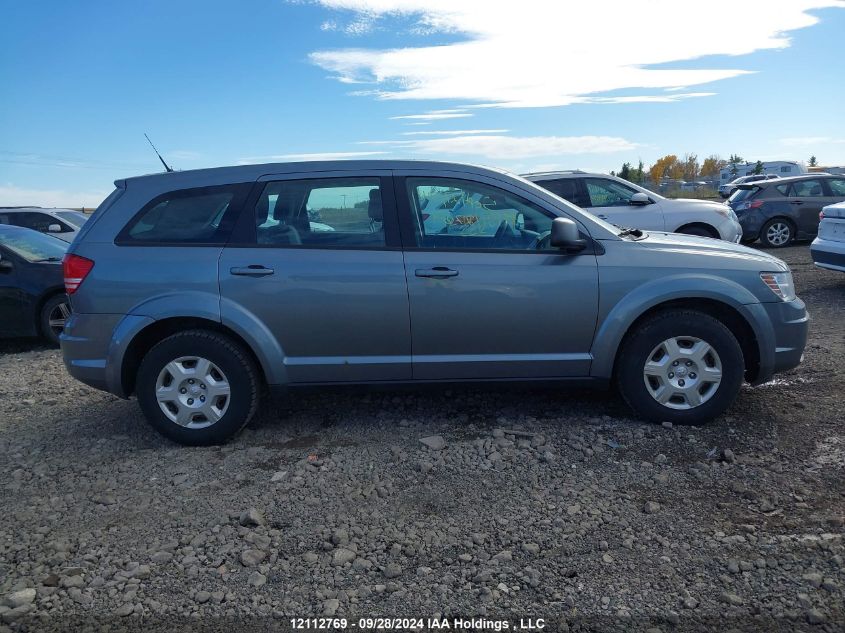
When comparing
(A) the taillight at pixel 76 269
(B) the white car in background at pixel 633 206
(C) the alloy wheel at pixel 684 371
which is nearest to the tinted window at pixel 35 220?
(B) the white car in background at pixel 633 206

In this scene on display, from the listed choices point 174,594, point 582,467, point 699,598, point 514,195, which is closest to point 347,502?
point 174,594

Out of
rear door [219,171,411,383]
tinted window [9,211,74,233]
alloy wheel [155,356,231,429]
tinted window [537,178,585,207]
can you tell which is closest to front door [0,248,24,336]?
alloy wheel [155,356,231,429]

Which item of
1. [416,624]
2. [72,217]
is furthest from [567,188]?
[72,217]

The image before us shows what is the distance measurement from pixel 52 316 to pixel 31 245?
0.99 meters

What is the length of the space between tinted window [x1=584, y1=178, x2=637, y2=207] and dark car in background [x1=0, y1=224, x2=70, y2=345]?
726cm

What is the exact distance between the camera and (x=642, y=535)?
10.5ft

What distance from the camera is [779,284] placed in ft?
14.8

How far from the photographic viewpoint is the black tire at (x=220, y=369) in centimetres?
434

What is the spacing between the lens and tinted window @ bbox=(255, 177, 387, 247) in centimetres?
444

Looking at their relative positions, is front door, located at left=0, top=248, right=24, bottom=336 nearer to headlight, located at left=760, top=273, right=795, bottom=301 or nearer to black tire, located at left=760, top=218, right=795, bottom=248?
headlight, located at left=760, top=273, right=795, bottom=301

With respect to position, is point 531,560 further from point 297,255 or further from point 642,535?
point 297,255

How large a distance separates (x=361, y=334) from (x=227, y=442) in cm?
115

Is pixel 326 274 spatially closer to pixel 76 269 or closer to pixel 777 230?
pixel 76 269

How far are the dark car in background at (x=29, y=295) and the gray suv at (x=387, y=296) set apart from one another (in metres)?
3.74
